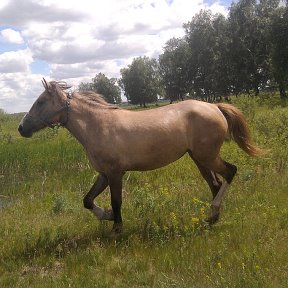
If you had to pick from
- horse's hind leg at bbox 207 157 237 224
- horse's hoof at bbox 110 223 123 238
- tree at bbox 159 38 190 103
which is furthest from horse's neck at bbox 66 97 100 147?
tree at bbox 159 38 190 103

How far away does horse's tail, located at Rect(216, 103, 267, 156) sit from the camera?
6676mm

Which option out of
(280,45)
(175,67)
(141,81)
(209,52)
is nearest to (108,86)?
(141,81)

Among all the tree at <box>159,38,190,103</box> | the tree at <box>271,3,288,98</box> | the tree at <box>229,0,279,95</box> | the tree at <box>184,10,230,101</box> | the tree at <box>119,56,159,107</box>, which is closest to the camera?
the tree at <box>271,3,288,98</box>

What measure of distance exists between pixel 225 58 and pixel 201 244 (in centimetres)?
4890

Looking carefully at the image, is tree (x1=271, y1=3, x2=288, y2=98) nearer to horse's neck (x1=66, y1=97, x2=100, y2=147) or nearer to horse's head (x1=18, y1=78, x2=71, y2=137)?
horse's neck (x1=66, y1=97, x2=100, y2=147)

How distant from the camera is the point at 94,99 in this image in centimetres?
626

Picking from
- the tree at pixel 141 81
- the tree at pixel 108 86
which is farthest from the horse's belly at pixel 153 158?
Result: the tree at pixel 108 86

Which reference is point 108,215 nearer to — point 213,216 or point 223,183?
point 213,216

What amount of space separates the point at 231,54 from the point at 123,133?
152 feet

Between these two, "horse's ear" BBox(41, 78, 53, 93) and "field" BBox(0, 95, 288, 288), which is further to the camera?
"horse's ear" BBox(41, 78, 53, 93)

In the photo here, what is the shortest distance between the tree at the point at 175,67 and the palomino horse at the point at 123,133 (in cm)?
5704

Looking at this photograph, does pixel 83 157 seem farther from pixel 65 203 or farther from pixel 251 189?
pixel 251 189

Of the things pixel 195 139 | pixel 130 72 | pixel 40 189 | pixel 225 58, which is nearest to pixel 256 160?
pixel 195 139

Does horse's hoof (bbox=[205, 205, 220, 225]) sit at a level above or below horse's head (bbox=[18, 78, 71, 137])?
below
